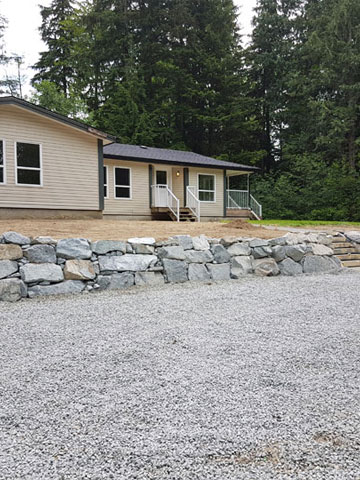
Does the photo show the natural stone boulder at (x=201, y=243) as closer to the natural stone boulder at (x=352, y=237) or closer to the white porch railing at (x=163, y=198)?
the natural stone boulder at (x=352, y=237)

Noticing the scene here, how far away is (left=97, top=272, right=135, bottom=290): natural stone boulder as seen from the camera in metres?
4.83

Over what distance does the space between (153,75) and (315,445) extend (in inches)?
1001

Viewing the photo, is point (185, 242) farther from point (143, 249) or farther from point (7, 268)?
point (7, 268)

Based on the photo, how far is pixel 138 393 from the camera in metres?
1.99

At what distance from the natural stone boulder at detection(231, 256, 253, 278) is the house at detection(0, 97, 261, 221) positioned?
6.38 meters

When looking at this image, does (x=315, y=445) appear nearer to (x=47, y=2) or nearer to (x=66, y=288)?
(x=66, y=288)

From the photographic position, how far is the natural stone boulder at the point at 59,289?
4449mm

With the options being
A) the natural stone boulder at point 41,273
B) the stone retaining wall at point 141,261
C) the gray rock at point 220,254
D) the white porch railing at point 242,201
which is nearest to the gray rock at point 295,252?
the stone retaining wall at point 141,261

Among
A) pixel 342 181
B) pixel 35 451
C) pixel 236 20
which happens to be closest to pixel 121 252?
pixel 35 451

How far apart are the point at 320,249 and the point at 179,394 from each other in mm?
5124

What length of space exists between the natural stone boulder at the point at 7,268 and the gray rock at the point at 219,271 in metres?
2.76

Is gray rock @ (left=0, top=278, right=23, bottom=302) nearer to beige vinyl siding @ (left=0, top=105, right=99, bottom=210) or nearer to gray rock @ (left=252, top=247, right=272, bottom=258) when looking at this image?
gray rock @ (left=252, top=247, right=272, bottom=258)

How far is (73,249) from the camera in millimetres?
4785

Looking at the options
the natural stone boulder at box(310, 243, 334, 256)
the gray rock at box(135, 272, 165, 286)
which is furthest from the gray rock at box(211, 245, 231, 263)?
the natural stone boulder at box(310, 243, 334, 256)
